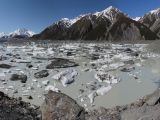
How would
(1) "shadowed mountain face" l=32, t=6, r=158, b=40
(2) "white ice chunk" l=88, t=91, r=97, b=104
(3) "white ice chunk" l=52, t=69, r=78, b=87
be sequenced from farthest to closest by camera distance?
(1) "shadowed mountain face" l=32, t=6, r=158, b=40, (3) "white ice chunk" l=52, t=69, r=78, b=87, (2) "white ice chunk" l=88, t=91, r=97, b=104

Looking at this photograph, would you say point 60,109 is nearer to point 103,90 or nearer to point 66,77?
point 103,90

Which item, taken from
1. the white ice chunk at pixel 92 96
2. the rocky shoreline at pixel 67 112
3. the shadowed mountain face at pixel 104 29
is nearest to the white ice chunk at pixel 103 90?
the white ice chunk at pixel 92 96

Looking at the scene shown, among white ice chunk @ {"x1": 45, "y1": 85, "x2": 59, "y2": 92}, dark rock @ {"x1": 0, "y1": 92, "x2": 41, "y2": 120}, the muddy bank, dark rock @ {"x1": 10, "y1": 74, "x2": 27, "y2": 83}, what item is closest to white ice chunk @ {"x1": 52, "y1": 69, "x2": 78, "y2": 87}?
white ice chunk @ {"x1": 45, "y1": 85, "x2": 59, "y2": 92}

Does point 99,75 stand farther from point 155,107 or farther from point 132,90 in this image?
point 155,107

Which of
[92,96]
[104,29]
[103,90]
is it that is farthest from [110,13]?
[92,96]

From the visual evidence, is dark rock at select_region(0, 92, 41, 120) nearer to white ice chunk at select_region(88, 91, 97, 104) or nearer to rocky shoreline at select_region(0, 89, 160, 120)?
rocky shoreline at select_region(0, 89, 160, 120)

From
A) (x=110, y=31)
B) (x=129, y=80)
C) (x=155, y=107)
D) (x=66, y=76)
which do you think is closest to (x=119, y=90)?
(x=129, y=80)

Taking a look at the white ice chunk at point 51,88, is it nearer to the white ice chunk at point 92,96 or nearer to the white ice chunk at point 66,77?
the white ice chunk at point 66,77

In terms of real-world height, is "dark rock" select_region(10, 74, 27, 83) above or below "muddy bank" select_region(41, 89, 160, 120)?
below
